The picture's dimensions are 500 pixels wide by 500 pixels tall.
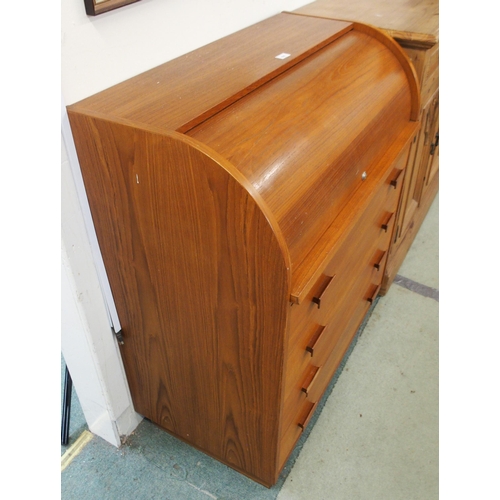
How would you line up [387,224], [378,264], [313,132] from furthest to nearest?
[378,264] < [387,224] < [313,132]

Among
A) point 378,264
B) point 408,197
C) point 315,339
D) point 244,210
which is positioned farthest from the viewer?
point 408,197

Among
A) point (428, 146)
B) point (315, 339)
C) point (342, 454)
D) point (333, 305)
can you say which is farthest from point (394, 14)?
point (342, 454)

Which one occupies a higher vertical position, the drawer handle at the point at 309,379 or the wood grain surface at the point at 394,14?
the wood grain surface at the point at 394,14

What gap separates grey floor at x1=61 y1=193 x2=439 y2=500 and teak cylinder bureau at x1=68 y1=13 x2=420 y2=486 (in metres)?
0.10

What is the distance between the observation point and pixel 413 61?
1503 millimetres

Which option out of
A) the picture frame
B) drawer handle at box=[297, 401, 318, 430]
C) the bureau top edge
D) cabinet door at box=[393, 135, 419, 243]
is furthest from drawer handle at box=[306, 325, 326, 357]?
the picture frame

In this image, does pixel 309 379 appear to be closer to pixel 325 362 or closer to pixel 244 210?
pixel 325 362

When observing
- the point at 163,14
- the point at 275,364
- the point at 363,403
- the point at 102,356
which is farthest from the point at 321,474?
the point at 163,14

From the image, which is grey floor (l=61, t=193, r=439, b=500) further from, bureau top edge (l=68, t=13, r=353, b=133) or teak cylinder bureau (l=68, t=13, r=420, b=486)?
bureau top edge (l=68, t=13, r=353, b=133)

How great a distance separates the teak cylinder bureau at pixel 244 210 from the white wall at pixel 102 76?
40 millimetres

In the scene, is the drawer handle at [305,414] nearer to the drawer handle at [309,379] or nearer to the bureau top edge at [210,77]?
the drawer handle at [309,379]

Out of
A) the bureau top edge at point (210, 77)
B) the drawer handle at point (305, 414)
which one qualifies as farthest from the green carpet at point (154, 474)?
the bureau top edge at point (210, 77)

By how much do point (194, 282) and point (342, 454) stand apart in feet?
2.73

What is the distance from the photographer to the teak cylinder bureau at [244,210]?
2.89 feet
